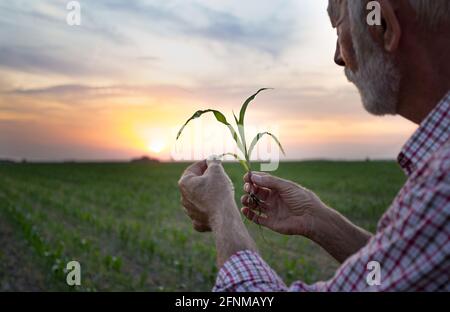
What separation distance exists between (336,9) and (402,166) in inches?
17.7

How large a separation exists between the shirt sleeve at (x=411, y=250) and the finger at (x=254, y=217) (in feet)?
2.68

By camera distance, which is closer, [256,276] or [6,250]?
[256,276]

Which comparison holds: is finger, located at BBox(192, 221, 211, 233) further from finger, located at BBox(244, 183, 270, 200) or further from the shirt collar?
the shirt collar

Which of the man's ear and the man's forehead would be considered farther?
the man's forehead

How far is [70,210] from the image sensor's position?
488 inches

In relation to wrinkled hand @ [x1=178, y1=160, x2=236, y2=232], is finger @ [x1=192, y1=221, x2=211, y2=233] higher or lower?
lower

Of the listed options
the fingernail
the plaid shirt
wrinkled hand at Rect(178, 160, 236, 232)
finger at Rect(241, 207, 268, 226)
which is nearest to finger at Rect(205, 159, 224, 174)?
wrinkled hand at Rect(178, 160, 236, 232)

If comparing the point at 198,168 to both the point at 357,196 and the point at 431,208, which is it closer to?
the point at 431,208

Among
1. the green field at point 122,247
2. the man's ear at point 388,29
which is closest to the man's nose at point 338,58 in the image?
the man's ear at point 388,29

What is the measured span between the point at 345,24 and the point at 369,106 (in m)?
0.22

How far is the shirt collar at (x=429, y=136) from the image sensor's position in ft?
3.76

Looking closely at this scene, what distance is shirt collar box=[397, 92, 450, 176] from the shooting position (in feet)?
3.76

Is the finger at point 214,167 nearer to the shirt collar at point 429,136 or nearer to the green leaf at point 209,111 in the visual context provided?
the green leaf at point 209,111

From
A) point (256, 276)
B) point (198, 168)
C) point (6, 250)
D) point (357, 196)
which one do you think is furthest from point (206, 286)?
A: point (357, 196)
